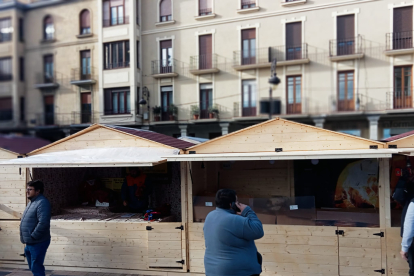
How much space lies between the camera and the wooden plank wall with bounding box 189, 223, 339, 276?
18.4 feet

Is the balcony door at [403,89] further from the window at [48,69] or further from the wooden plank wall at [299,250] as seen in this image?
the window at [48,69]

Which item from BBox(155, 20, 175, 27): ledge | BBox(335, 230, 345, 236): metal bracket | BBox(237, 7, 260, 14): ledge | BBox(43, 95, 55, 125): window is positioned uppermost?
BBox(237, 7, 260, 14): ledge

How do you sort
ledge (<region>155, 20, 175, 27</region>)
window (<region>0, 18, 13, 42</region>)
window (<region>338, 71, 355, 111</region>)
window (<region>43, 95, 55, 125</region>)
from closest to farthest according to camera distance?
window (<region>338, 71, 355, 111</region>)
ledge (<region>155, 20, 175, 27</region>)
window (<region>0, 18, 13, 42</region>)
window (<region>43, 95, 55, 125</region>)

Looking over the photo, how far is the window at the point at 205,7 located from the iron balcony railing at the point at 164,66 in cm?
323

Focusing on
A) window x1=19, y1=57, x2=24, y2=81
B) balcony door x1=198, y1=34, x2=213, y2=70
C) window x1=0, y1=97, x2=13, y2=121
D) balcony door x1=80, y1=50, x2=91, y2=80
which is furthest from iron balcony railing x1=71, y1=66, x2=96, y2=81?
balcony door x1=198, y1=34, x2=213, y2=70

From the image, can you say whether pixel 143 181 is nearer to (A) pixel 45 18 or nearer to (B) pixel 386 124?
(B) pixel 386 124

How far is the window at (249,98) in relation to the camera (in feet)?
67.3

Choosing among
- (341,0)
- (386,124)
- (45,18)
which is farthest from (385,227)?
(45,18)

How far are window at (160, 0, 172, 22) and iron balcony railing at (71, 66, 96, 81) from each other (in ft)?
18.8

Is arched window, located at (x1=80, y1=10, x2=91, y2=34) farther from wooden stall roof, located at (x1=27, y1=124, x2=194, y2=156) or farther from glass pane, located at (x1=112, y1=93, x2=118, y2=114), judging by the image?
wooden stall roof, located at (x1=27, y1=124, x2=194, y2=156)

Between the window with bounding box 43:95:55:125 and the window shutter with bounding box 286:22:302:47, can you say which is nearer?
the window shutter with bounding box 286:22:302:47

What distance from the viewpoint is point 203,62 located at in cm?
2111

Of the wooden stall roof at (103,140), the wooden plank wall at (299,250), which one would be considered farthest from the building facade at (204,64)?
the wooden plank wall at (299,250)

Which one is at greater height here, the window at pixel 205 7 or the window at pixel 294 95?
the window at pixel 205 7
